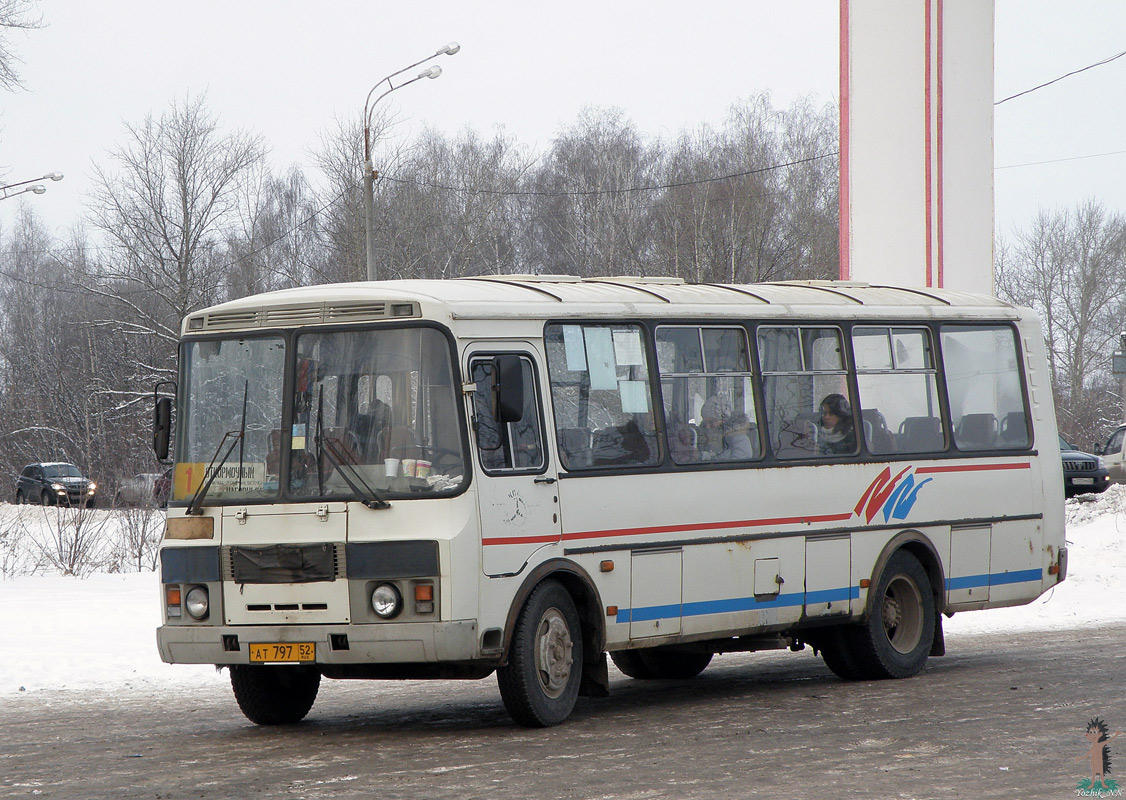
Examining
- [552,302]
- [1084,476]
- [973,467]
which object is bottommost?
[1084,476]

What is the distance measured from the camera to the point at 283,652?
9031 mm

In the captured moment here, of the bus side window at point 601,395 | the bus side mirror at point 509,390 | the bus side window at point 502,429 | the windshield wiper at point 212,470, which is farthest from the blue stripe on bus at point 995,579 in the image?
the windshield wiper at point 212,470

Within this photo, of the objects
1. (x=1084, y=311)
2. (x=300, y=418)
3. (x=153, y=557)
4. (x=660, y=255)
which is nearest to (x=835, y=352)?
(x=300, y=418)

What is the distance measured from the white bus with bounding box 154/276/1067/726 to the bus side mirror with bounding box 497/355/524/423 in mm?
13

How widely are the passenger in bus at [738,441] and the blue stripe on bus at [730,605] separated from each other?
3.28 ft

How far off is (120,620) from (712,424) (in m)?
7.47

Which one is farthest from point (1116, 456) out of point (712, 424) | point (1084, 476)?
point (712, 424)

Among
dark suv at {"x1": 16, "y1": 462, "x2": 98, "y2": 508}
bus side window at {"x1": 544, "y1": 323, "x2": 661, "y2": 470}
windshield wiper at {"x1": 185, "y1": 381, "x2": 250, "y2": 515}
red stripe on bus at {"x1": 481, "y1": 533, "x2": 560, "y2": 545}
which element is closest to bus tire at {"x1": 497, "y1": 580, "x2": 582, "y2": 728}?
red stripe on bus at {"x1": 481, "y1": 533, "x2": 560, "y2": 545}

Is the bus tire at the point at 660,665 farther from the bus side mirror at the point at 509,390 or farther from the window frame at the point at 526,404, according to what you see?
the bus side mirror at the point at 509,390

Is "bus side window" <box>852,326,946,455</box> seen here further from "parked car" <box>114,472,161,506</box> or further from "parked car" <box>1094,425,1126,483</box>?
"parked car" <box>1094,425,1126,483</box>

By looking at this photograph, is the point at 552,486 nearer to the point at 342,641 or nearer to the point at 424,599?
the point at 424,599

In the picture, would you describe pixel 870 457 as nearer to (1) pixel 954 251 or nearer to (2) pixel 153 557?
(1) pixel 954 251

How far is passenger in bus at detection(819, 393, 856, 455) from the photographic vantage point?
11.7 m

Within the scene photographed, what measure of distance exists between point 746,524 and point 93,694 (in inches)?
210
